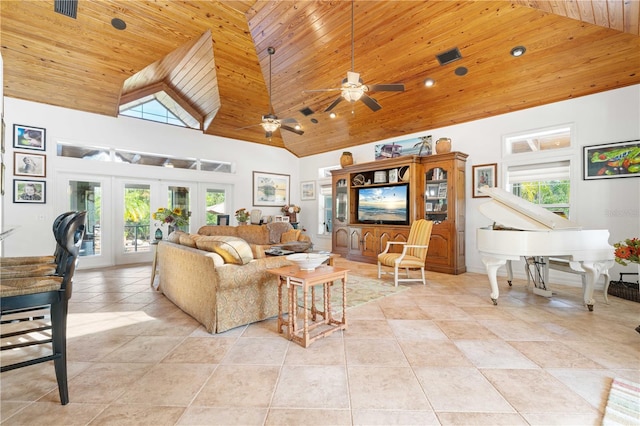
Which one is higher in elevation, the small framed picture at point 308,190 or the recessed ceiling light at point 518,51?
the recessed ceiling light at point 518,51

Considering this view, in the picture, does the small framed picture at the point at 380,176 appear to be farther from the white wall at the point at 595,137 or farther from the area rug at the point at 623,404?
the area rug at the point at 623,404

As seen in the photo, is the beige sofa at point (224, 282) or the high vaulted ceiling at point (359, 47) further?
the high vaulted ceiling at point (359, 47)

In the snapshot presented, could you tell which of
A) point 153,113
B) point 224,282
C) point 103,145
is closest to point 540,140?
point 224,282

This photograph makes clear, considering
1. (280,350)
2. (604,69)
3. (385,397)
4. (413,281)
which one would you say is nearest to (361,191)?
(413,281)

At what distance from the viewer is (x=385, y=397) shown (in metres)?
1.69

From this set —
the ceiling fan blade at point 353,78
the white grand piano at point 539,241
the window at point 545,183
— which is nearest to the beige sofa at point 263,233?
the ceiling fan blade at point 353,78

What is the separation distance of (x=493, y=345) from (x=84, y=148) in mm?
7390

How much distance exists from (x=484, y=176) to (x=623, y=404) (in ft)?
13.6

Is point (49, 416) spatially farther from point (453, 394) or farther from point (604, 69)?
point (604, 69)

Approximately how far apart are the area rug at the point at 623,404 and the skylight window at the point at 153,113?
309 inches

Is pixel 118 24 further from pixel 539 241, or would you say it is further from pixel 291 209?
pixel 539 241

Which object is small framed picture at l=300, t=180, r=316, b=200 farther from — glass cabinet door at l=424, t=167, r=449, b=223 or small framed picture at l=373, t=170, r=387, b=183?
glass cabinet door at l=424, t=167, r=449, b=223

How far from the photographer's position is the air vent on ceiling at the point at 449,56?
4098 mm

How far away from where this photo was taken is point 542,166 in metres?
Answer: 4.60
